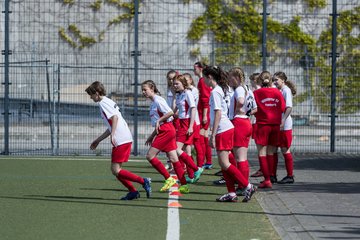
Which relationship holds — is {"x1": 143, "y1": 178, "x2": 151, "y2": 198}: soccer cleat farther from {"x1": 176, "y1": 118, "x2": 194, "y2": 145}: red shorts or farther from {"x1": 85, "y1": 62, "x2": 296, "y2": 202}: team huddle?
{"x1": 176, "y1": 118, "x2": 194, "y2": 145}: red shorts

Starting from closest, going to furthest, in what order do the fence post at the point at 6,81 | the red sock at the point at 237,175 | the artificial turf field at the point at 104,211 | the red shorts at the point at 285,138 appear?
1. the artificial turf field at the point at 104,211
2. the red sock at the point at 237,175
3. the red shorts at the point at 285,138
4. the fence post at the point at 6,81

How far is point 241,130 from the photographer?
1440cm

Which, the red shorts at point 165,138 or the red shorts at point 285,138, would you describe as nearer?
the red shorts at point 165,138

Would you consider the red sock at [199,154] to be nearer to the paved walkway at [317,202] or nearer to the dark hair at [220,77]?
the paved walkway at [317,202]

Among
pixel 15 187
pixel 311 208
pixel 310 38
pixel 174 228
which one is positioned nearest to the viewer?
pixel 174 228

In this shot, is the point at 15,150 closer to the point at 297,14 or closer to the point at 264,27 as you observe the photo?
the point at 264,27

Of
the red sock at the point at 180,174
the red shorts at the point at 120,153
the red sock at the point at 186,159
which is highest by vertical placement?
the red shorts at the point at 120,153

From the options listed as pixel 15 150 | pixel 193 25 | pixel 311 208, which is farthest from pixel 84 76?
pixel 311 208

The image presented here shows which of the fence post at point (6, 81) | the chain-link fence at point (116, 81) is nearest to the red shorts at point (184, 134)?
the chain-link fence at point (116, 81)

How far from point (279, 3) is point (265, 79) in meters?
16.1

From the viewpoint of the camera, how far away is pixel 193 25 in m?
30.8

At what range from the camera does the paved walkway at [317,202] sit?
11000mm

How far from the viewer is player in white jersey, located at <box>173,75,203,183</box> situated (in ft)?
53.4

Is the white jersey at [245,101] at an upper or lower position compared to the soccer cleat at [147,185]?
upper
